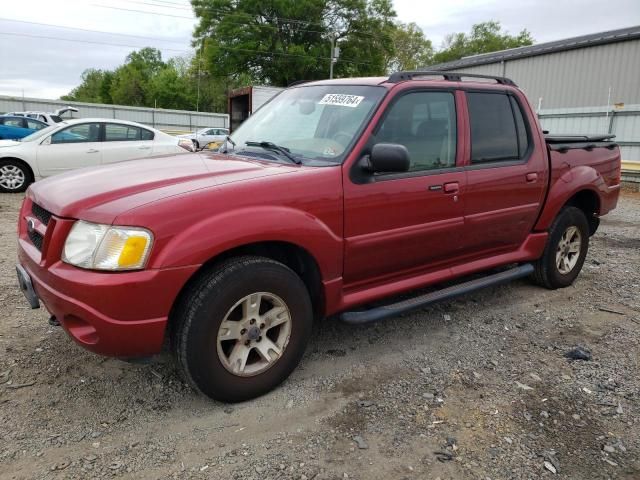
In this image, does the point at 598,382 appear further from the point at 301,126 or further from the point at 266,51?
the point at 266,51

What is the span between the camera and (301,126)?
3.65 meters

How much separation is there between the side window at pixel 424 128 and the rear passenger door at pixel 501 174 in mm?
205

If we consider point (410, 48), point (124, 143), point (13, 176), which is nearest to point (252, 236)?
point (124, 143)

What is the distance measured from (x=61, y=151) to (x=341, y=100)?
8.02 meters

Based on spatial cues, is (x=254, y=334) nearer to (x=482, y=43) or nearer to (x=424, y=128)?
(x=424, y=128)

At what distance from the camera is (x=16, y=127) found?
14.8 m

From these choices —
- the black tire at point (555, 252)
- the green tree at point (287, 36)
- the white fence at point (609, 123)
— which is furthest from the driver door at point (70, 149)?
the green tree at point (287, 36)

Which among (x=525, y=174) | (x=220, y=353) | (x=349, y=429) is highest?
(x=525, y=174)

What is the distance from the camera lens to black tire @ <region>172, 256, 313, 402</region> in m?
2.65

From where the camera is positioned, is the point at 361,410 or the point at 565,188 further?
the point at 565,188

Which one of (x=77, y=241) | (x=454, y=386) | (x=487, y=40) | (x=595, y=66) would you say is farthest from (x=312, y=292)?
(x=487, y=40)

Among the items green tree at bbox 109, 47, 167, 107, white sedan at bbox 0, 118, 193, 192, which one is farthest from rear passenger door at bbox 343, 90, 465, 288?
green tree at bbox 109, 47, 167, 107

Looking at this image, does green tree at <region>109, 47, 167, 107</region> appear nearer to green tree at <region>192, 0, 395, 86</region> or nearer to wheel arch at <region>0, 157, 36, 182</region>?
green tree at <region>192, 0, 395, 86</region>

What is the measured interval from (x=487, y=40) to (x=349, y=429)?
7701 centimetres
